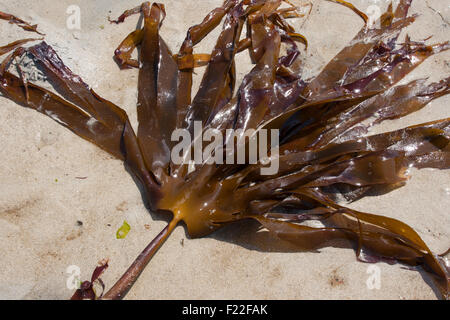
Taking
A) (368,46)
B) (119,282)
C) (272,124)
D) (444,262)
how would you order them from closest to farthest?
(119,282) → (444,262) → (272,124) → (368,46)

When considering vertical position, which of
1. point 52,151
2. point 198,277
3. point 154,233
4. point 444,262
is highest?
point 52,151

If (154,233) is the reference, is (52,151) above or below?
above

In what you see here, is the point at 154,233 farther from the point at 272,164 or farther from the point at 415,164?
the point at 415,164
